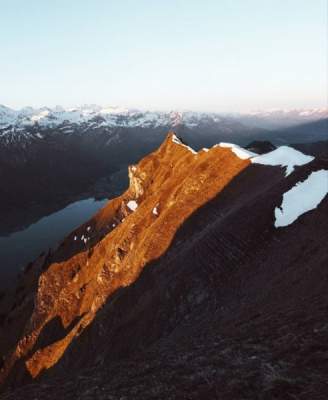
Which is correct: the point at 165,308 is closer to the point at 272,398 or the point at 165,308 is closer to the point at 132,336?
the point at 132,336

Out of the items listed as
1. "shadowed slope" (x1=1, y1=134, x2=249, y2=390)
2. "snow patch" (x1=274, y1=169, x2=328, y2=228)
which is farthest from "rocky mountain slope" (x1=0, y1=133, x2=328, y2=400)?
"shadowed slope" (x1=1, y1=134, x2=249, y2=390)

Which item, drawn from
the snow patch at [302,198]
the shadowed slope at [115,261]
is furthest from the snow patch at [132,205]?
the snow patch at [302,198]

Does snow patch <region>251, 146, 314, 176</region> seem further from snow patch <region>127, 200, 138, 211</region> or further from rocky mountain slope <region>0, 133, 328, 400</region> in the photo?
snow patch <region>127, 200, 138, 211</region>

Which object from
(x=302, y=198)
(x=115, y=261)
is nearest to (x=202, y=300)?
(x=302, y=198)

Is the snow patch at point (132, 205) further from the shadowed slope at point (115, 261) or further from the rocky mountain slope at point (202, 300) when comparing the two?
the rocky mountain slope at point (202, 300)

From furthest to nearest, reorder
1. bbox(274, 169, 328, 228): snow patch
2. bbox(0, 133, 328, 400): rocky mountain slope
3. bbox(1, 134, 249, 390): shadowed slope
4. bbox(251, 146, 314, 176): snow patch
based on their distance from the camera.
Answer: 1. bbox(1, 134, 249, 390): shadowed slope
2. bbox(251, 146, 314, 176): snow patch
3. bbox(274, 169, 328, 228): snow patch
4. bbox(0, 133, 328, 400): rocky mountain slope

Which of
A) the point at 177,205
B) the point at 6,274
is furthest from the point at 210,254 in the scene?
the point at 6,274
